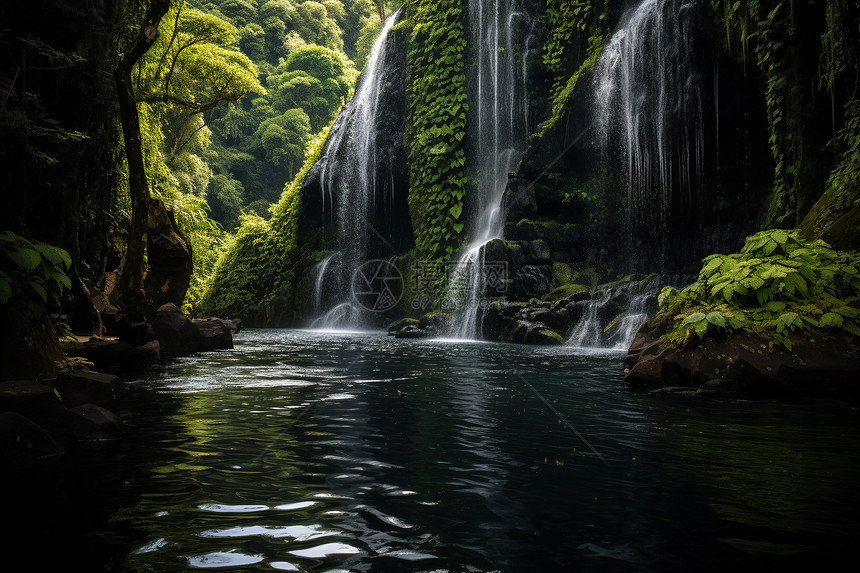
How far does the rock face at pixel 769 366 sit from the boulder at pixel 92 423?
215 inches

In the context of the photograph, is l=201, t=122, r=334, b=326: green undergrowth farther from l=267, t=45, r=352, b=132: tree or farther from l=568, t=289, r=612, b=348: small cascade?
l=568, t=289, r=612, b=348: small cascade

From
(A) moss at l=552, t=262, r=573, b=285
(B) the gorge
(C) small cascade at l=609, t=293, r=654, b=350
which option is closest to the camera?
(B) the gorge

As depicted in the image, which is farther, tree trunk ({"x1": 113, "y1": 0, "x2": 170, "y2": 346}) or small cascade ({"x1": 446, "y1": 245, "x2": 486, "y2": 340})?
small cascade ({"x1": 446, "y1": 245, "x2": 486, "y2": 340})

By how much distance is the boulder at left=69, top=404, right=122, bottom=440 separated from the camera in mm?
4344

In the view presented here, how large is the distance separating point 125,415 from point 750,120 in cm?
1595

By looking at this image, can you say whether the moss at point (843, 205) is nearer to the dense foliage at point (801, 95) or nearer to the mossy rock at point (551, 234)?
the dense foliage at point (801, 95)

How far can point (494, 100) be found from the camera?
2309 centimetres

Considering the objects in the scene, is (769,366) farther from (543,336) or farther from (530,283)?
(530,283)

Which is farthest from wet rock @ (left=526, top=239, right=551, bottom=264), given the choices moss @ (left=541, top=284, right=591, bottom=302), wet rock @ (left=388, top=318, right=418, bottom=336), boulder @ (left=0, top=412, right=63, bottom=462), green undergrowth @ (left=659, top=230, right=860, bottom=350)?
boulder @ (left=0, top=412, right=63, bottom=462)

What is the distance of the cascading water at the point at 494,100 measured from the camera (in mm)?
22484

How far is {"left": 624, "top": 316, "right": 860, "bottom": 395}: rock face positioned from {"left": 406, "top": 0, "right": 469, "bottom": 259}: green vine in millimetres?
15592

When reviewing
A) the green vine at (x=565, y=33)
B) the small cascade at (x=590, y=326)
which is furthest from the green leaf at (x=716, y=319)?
the green vine at (x=565, y=33)

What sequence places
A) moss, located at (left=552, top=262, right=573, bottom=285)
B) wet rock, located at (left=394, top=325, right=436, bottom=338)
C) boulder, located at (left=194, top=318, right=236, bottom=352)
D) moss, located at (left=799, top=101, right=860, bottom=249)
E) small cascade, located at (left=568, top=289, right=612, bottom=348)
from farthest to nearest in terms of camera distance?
wet rock, located at (left=394, top=325, right=436, bottom=338)
moss, located at (left=552, top=262, right=573, bottom=285)
small cascade, located at (left=568, top=289, right=612, bottom=348)
boulder, located at (left=194, top=318, right=236, bottom=352)
moss, located at (left=799, top=101, right=860, bottom=249)

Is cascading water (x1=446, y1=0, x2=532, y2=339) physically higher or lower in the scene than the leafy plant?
higher
